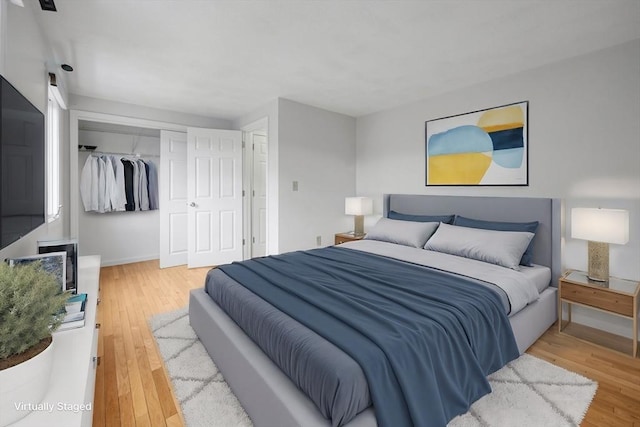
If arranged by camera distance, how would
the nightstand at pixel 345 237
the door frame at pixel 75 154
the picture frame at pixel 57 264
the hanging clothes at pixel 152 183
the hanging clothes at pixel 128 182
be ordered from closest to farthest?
the picture frame at pixel 57 264
the door frame at pixel 75 154
the nightstand at pixel 345 237
the hanging clothes at pixel 128 182
the hanging clothes at pixel 152 183

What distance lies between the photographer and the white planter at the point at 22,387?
86 cm

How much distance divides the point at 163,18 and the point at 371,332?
240 cm

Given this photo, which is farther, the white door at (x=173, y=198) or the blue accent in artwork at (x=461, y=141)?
the white door at (x=173, y=198)

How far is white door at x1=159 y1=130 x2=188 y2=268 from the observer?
4.58 metres

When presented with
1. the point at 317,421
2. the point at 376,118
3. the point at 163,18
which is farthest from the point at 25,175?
the point at 376,118

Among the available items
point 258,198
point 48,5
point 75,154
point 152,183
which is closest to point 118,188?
point 152,183

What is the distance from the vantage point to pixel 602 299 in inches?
90.2

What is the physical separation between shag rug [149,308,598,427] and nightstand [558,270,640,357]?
0.64m

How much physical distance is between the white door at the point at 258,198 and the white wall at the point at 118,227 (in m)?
1.51

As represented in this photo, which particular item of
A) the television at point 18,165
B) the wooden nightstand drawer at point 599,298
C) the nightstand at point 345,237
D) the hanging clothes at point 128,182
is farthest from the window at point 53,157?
the wooden nightstand drawer at point 599,298

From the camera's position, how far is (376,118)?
4469mm

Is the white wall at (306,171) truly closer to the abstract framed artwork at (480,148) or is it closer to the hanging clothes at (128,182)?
the abstract framed artwork at (480,148)

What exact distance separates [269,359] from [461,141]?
3.06 m

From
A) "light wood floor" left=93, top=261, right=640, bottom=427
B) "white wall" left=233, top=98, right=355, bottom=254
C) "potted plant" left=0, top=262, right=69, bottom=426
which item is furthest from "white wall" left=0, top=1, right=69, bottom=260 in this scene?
"white wall" left=233, top=98, right=355, bottom=254
